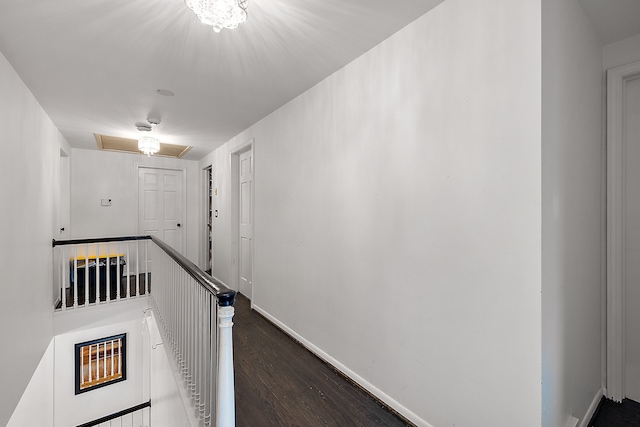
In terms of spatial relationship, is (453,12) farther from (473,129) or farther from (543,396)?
(543,396)

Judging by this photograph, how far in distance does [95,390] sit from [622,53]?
284 inches

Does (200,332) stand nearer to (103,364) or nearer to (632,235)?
(632,235)

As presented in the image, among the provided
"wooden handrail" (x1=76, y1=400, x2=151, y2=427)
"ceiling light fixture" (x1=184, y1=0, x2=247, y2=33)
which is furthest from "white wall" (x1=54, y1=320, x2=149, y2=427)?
"ceiling light fixture" (x1=184, y1=0, x2=247, y2=33)

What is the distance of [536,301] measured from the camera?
126 centimetres

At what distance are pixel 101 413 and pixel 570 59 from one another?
6.99 meters

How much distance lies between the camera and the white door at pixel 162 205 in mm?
5688

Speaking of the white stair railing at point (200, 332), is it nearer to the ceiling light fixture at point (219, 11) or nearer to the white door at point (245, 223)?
the white door at point (245, 223)

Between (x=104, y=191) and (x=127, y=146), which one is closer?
(x=127, y=146)

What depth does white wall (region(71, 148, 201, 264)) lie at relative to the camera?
511cm

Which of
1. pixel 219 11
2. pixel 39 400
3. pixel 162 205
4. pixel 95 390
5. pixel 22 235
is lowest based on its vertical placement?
pixel 95 390

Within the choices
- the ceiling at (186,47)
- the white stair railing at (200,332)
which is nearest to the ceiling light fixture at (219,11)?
the ceiling at (186,47)

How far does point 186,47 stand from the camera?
6.60 feet

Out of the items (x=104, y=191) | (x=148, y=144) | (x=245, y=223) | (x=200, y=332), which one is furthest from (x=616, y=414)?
(x=104, y=191)

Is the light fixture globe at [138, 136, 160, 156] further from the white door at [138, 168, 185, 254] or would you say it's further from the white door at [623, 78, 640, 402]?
the white door at [623, 78, 640, 402]
